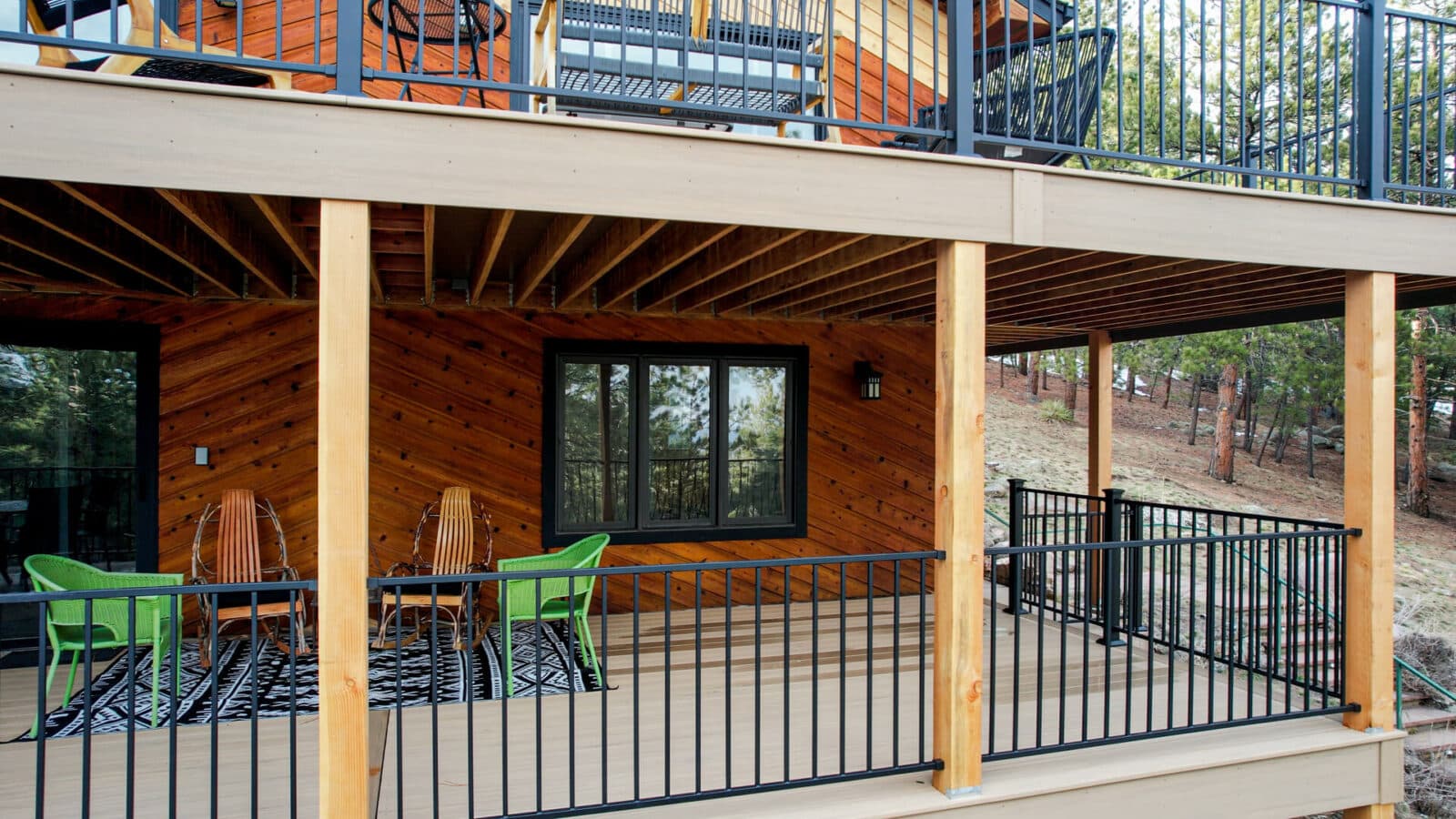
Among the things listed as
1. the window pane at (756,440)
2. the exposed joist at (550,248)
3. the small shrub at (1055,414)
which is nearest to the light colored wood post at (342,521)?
the exposed joist at (550,248)

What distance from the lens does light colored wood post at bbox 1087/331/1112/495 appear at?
685 cm

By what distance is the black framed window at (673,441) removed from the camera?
5969mm

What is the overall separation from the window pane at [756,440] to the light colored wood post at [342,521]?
376 centimetres

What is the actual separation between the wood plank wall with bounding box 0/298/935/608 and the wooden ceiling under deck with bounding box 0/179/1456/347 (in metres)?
0.17

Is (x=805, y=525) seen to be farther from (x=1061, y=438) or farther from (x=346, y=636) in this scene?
(x=1061, y=438)

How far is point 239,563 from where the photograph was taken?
5.11 metres

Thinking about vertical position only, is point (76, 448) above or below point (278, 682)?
above

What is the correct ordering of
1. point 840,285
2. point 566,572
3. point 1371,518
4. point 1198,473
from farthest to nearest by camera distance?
1. point 1198,473
2. point 840,285
3. point 1371,518
4. point 566,572

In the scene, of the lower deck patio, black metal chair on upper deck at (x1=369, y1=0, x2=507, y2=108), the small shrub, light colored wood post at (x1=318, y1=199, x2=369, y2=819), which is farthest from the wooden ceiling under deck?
the small shrub

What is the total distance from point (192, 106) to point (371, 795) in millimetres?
2406

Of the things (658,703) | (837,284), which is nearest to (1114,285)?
(837,284)

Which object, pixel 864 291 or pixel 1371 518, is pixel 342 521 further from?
pixel 1371 518

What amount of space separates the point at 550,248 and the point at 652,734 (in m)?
2.16

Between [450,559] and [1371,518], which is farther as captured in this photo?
[450,559]
